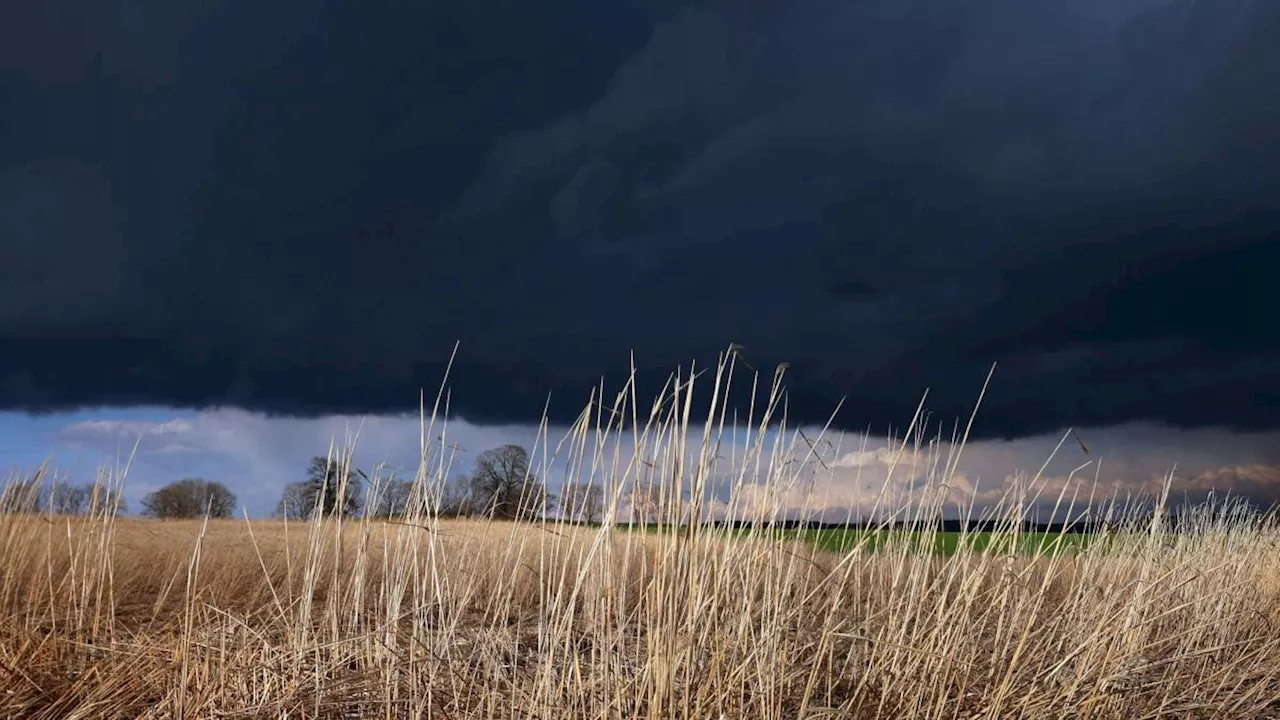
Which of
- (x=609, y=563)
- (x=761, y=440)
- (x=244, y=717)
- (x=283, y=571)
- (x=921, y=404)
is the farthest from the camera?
(x=283, y=571)

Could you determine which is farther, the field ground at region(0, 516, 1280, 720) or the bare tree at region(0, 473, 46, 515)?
the bare tree at region(0, 473, 46, 515)

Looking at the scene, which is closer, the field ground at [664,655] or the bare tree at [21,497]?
the field ground at [664,655]

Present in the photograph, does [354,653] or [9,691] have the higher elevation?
[354,653]

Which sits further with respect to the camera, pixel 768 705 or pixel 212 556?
pixel 212 556

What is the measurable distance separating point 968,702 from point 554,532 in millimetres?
1608

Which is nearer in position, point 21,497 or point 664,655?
point 664,655

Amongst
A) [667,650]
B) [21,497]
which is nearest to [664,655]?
[667,650]

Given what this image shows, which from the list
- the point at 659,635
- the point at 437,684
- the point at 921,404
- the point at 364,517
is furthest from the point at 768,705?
the point at 364,517

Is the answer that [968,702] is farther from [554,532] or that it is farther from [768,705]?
[554,532]

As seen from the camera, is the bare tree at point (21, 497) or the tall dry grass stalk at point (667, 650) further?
the bare tree at point (21, 497)

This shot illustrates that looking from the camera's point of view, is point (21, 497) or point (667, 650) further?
point (21, 497)

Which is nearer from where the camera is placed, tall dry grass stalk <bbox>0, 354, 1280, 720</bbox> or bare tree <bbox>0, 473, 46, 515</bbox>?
tall dry grass stalk <bbox>0, 354, 1280, 720</bbox>

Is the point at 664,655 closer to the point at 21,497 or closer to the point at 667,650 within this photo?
the point at 667,650

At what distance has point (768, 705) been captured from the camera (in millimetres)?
2484
